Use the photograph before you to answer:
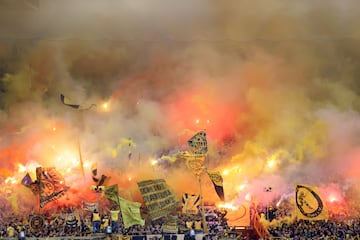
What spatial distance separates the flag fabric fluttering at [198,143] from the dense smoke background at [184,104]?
2.00 metres

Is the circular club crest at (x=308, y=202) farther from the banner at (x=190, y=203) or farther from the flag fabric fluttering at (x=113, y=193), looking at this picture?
the flag fabric fluttering at (x=113, y=193)

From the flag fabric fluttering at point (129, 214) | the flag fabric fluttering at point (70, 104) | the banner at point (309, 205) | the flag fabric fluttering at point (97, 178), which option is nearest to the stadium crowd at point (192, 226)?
the flag fabric fluttering at point (129, 214)

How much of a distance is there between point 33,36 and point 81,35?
2121mm

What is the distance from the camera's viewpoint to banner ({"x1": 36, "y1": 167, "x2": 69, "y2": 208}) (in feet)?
62.0

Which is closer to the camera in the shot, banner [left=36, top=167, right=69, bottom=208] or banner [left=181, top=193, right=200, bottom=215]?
banner [left=181, top=193, right=200, bottom=215]

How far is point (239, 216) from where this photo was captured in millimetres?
17469

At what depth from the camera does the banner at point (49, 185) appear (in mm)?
18905

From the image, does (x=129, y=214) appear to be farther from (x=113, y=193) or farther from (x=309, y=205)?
(x=309, y=205)

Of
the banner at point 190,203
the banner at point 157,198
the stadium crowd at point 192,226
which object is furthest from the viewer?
the banner at point 190,203

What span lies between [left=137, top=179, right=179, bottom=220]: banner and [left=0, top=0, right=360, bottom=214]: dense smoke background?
2.15m

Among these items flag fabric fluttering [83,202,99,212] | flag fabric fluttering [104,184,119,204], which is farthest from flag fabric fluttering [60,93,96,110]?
flag fabric fluttering [104,184,119,204]

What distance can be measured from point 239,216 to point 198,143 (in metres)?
3.66

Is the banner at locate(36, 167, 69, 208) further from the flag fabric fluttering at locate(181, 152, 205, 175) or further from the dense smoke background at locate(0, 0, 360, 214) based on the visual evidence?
the flag fabric fluttering at locate(181, 152, 205, 175)

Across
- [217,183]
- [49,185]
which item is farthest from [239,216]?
[49,185]
